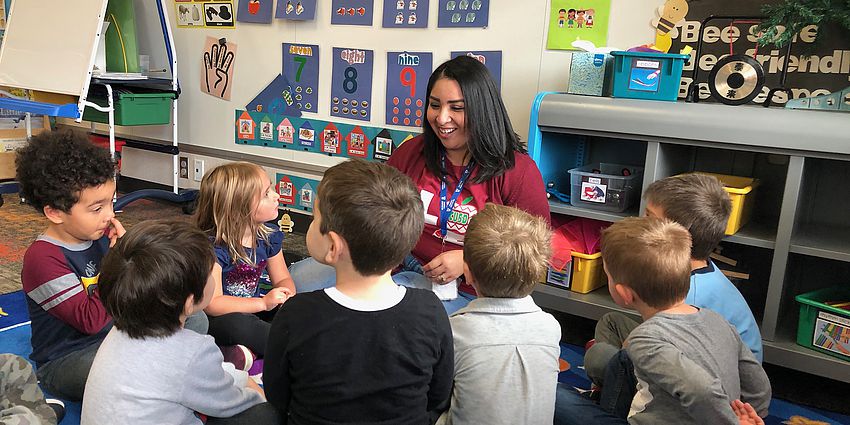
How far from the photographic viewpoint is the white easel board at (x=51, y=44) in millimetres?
3764

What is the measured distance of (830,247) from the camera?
7.20ft

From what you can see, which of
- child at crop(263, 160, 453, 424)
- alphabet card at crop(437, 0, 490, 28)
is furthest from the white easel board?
child at crop(263, 160, 453, 424)

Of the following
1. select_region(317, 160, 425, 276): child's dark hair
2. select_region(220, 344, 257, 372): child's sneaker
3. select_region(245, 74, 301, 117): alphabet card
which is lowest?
select_region(220, 344, 257, 372): child's sneaker

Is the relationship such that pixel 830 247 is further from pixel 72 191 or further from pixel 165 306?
pixel 72 191

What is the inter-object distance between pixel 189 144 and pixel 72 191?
2.70m

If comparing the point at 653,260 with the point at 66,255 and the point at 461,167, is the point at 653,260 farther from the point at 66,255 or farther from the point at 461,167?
the point at 66,255

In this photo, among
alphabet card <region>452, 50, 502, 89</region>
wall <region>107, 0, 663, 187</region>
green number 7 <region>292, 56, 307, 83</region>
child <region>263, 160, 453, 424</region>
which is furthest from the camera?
green number 7 <region>292, 56, 307, 83</region>

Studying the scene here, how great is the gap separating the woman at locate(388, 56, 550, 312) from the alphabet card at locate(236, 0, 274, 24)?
1.98m

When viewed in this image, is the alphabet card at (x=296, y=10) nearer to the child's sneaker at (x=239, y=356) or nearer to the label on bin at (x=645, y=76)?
the label on bin at (x=645, y=76)

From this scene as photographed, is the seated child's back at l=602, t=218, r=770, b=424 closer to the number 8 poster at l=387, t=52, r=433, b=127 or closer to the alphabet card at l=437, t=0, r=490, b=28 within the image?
the alphabet card at l=437, t=0, r=490, b=28

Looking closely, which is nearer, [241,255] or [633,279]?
[633,279]

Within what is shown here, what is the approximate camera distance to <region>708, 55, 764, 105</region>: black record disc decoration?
2332 millimetres

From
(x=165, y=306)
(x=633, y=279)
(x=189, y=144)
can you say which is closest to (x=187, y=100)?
(x=189, y=144)

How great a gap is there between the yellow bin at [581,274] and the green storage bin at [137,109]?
2685 mm
